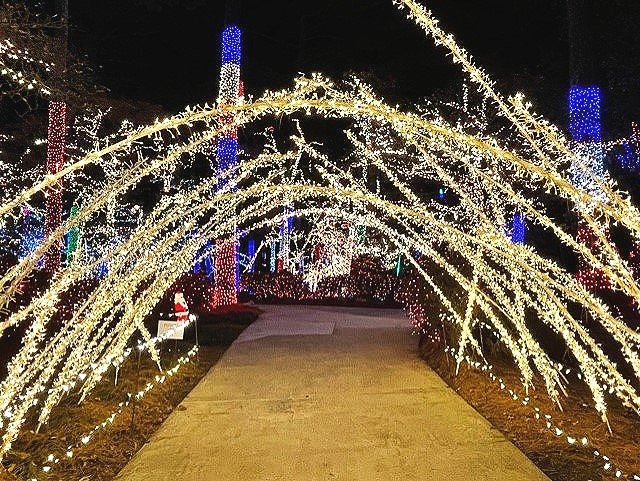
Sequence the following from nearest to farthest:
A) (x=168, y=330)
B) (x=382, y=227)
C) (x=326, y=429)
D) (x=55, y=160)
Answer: (x=326, y=429) → (x=168, y=330) → (x=382, y=227) → (x=55, y=160)

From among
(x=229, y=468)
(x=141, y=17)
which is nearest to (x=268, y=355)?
(x=229, y=468)

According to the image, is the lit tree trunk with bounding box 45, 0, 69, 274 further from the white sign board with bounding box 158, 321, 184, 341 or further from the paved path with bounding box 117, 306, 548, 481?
the white sign board with bounding box 158, 321, 184, 341

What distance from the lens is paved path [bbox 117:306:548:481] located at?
14.9ft

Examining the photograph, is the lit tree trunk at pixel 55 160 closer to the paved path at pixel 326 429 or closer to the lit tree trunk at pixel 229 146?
the paved path at pixel 326 429

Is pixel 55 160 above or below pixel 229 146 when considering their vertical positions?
below

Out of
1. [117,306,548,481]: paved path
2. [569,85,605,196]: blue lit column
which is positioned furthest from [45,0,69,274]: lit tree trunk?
[569,85,605,196]: blue lit column

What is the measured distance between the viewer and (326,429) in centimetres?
562

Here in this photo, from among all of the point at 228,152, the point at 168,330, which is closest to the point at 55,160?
the point at 228,152

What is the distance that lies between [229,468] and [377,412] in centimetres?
206

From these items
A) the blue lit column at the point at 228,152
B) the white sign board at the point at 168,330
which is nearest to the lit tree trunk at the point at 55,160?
the blue lit column at the point at 228,152

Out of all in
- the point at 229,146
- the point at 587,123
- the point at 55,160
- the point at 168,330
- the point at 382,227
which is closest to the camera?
the point at 168,330

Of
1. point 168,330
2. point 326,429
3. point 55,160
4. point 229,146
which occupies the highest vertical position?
point 229,146

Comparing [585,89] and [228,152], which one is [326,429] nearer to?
[228,152]

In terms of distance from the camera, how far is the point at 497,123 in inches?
714
